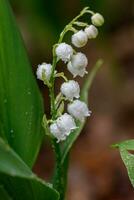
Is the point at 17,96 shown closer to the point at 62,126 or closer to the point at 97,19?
the point at 62,126

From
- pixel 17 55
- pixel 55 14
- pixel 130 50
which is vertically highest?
pixel 17 55

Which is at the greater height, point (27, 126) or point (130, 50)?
point (27, 126)

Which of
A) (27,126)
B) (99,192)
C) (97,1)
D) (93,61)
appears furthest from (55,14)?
(27,126)

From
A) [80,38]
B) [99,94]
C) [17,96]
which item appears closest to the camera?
[80,38]

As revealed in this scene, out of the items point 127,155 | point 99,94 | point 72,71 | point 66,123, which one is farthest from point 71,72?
point 99,94

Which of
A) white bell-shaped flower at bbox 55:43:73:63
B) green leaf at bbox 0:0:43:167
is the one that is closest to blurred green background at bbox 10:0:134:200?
green leaf at bbox 0:0:43:167

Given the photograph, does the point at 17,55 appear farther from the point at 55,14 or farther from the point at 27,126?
the point at 55,14
